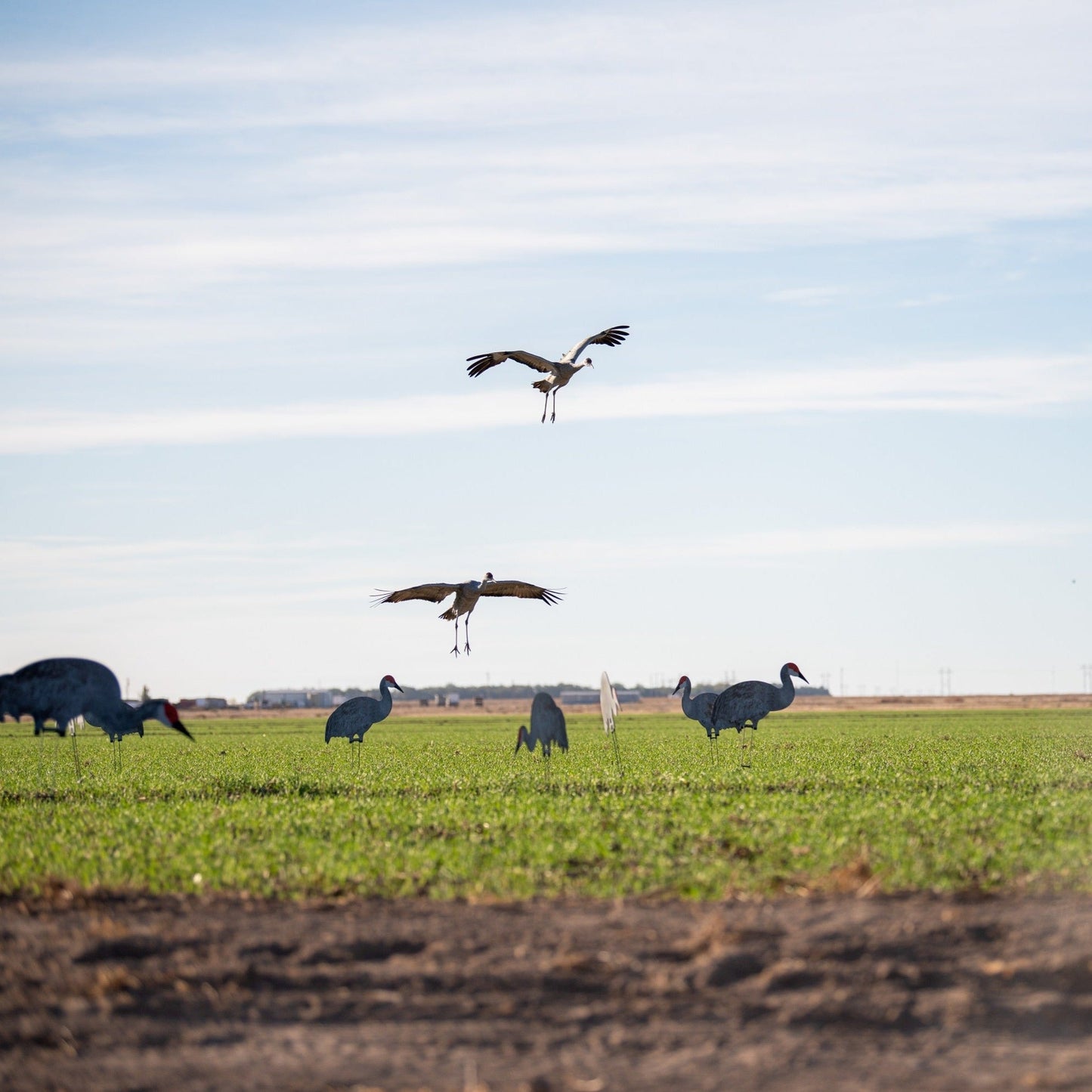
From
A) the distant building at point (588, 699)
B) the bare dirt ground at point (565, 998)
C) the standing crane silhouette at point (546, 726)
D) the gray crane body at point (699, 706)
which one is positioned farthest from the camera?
the distant building at point (588, 699)

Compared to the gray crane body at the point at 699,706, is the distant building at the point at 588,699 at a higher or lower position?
lower

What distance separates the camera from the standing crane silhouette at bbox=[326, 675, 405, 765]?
33156 millimetres

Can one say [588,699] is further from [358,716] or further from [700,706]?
[358,716]

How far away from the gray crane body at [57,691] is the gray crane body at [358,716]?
13.6 meters

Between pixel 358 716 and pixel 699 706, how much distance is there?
344 inches

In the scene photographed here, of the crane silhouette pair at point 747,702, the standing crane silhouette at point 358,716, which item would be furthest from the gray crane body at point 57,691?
the crane silhouette pair at point 747,702

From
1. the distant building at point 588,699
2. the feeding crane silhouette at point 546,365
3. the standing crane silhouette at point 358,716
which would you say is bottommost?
the distant building at point 588,699

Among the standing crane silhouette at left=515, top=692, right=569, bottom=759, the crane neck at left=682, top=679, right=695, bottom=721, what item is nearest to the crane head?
the standing crane silhouette at left=515, top=692, right=569, bottom=759

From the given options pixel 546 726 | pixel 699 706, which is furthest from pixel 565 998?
pixel 699 706

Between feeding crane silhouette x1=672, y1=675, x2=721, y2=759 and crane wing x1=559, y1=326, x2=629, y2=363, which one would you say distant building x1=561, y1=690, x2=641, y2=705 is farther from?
crane wing x1=559, y1=326, x2=629, y2=363

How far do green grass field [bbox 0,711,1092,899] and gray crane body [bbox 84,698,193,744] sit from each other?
114 cm

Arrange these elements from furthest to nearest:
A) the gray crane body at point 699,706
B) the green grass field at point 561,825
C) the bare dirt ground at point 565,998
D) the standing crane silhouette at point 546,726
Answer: the gray crane body at point 699,706, the standing crane silhouette at point 546,726, the green grass field at point 561,825, the bare dirt ground at point 565,998

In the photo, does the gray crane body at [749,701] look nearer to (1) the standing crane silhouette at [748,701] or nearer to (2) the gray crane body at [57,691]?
(1) the standing crane silhouette at [748,701]

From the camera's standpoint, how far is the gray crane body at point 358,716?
33.2 metres
